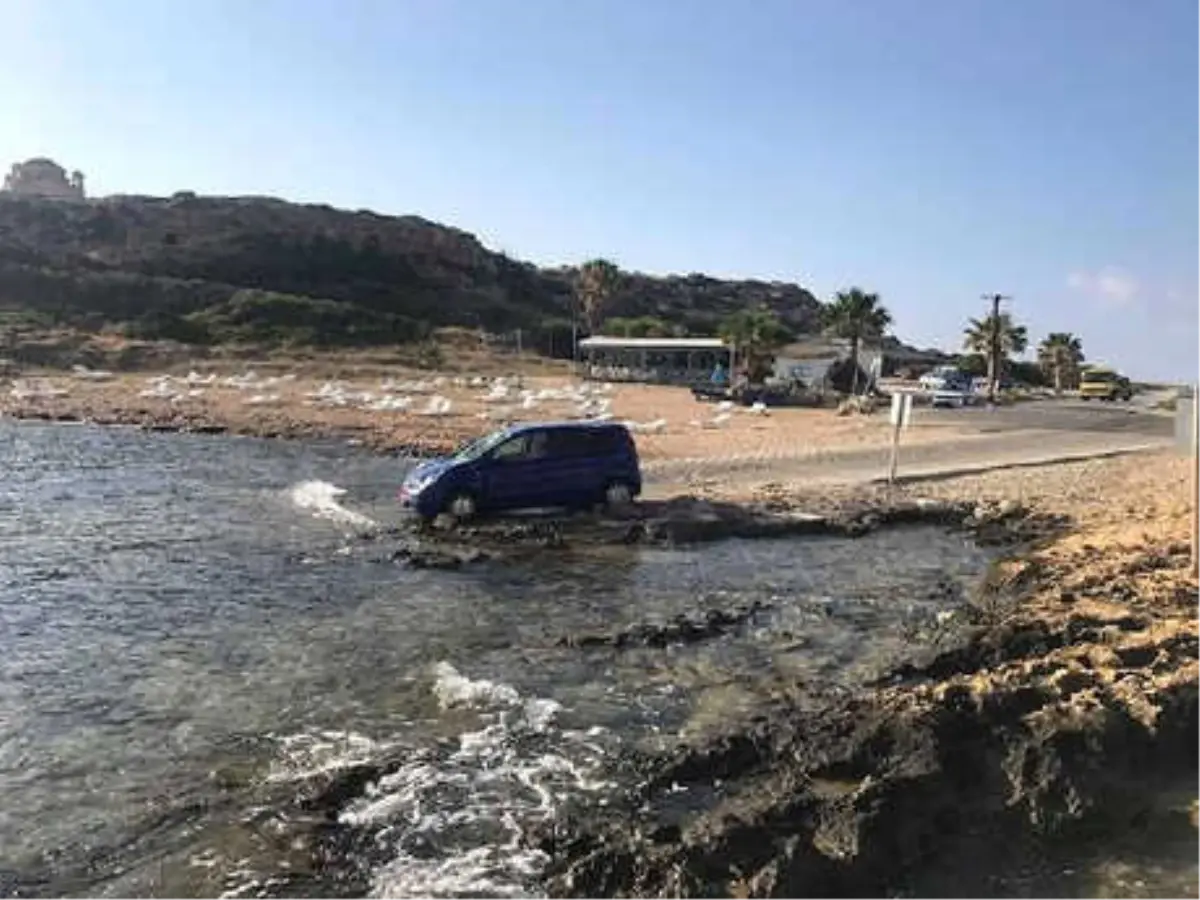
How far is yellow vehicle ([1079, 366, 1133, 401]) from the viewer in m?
88.6

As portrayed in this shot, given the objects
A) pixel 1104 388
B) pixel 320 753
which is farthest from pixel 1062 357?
pixel 320 753

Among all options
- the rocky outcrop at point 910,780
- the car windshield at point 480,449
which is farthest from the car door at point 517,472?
the rocky outcrop at point 910,780

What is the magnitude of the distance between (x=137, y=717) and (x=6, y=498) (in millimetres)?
21768

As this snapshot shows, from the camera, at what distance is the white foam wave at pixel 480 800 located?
8.87 meters

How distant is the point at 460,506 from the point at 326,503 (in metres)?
6.10

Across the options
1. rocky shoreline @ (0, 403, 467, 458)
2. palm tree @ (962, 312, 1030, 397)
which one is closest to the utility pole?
palm tree @ (962, 312, 1030, 397)

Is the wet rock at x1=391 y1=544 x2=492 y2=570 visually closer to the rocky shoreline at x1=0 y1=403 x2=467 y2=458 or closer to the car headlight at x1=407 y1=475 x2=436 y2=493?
the car headlight at x1=407 y1=475 x2=436 y2=493

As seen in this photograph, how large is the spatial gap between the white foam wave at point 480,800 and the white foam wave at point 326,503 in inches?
566

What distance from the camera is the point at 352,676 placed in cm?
1445

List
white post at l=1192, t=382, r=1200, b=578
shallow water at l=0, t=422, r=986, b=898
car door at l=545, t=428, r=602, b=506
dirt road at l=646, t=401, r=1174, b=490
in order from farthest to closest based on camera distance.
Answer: dirt road at l=646, t=401, r=1174, b=490 → car door at l=545, t=428, r=602, b=506 → white post at l=1192, t=382, r=1200, b=578 → shallow water at l=0, t=422, r=986, b=898

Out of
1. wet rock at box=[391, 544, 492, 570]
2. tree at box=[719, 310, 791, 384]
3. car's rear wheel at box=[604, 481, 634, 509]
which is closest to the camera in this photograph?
wet rock at box=[391, 544, 492, 570]

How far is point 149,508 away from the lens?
98.6ft

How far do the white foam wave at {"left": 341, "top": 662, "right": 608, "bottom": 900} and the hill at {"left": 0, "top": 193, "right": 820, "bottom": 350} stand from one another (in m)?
88.9

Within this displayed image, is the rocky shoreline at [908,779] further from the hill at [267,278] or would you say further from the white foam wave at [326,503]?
the hill at [267,278]
